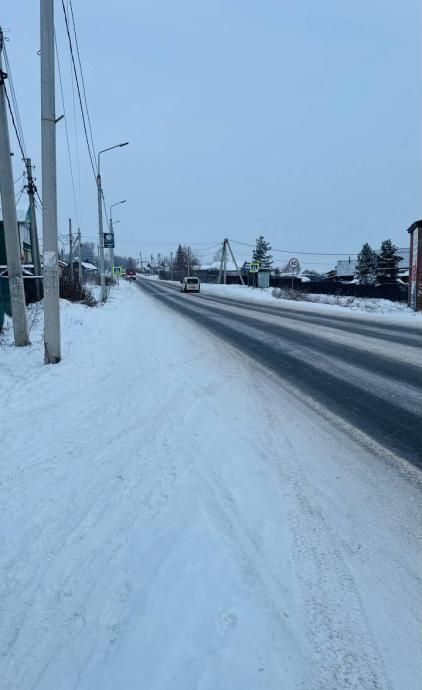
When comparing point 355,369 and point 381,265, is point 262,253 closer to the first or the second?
point 381,265

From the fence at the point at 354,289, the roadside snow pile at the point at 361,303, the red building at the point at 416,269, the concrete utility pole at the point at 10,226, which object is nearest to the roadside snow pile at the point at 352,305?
the roadside snow pile at the point at 361,303

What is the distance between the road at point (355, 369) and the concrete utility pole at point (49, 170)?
4.23 meters

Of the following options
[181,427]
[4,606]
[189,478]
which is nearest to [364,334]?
[181,427]

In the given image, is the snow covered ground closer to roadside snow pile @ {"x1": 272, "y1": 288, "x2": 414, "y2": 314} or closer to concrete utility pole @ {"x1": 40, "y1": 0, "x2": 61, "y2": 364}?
concrete utility pole @ {"x1": 40, "y1": 0, "x2": 61, "y2": 364}

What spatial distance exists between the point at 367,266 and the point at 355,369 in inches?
2225

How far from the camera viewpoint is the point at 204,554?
2777mm

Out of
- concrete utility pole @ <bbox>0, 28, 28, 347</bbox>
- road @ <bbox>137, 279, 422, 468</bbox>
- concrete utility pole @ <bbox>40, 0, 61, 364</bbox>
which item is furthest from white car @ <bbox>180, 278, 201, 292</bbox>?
concrete utility pole @ <bbox>40, 0, 61, 364</bbox>

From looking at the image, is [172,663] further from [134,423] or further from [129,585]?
[134,423]

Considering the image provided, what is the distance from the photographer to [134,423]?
5.30 metres

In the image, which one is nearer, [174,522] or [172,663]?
[172,663]

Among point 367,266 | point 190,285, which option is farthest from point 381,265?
point 190,285

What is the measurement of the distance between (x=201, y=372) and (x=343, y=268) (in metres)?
88.3

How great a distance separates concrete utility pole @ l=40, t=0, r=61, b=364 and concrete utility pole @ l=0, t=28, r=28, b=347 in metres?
1.71

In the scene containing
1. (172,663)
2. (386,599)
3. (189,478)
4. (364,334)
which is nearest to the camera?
(172,663)
